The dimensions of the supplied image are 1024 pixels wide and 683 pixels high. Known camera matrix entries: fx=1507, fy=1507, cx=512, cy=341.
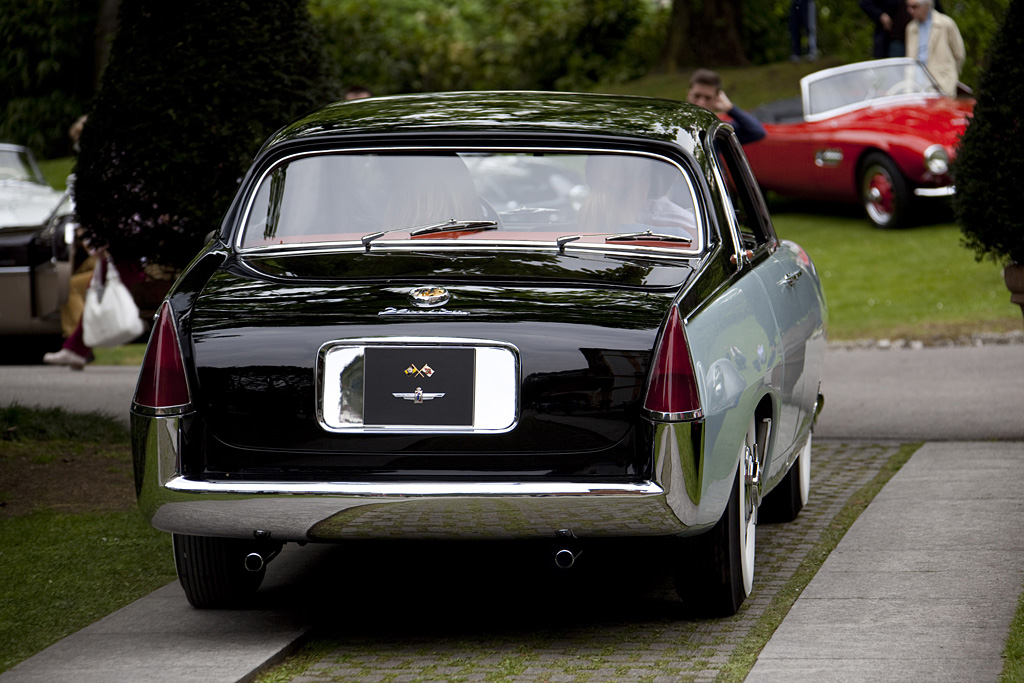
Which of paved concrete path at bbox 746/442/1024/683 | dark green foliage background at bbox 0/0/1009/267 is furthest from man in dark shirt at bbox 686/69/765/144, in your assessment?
paved concrete path at bbox 746/442/1024/683

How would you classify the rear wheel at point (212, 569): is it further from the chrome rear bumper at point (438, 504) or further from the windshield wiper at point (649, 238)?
the windshield wiper at point (649, 238)

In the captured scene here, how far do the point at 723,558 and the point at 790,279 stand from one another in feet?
5.30

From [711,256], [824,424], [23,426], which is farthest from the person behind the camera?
[824,424]

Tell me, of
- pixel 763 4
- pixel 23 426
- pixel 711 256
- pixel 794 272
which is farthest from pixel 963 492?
pixel 763 4

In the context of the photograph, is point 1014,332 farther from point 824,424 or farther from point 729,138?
point 729,138

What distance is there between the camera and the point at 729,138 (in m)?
6.20

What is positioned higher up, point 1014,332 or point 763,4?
point 763,4

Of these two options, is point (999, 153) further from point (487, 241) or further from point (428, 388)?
point (428, 388)

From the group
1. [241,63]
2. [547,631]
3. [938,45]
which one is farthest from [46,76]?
[547,631]

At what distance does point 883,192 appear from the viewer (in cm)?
1567

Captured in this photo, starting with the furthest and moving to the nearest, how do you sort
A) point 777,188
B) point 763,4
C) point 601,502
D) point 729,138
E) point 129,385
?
point 763,4 → point 777,188 → point 129,385 → point 729,138 → point 601,502

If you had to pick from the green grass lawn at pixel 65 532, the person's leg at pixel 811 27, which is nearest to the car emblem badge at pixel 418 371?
the green grass lawn at pixel 65 532

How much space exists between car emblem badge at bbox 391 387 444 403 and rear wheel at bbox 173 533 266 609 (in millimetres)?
915

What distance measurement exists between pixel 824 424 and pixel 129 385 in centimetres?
509
